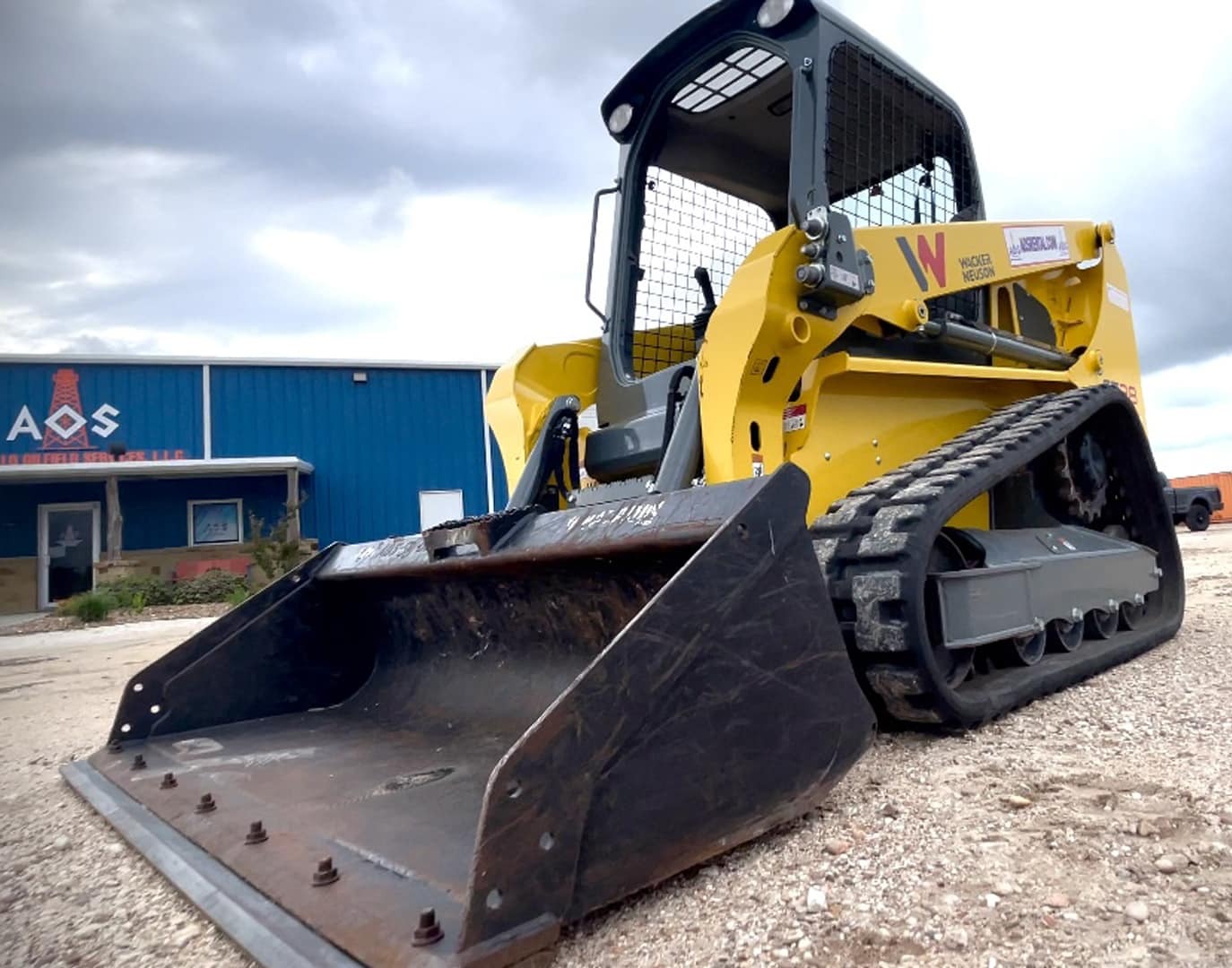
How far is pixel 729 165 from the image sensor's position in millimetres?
4844

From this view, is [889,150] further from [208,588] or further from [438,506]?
[438,506]

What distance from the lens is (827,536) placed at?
2902 millimetres

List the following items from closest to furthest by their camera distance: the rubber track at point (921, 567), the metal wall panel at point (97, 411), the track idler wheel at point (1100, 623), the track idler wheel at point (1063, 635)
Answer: the rubber track at point (921, 567)
the track idler wheel at point (1063, 635)
the track idler wheel at point (1100, 623)
the metal wall panel at point (97, 411)

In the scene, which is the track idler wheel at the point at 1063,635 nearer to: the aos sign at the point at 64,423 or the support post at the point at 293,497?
the support post at the point at 293,497

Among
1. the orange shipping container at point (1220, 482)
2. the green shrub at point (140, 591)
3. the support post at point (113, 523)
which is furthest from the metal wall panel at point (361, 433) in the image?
the orange shipping container at point (1220, 482)

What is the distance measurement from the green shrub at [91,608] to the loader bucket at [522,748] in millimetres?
10877

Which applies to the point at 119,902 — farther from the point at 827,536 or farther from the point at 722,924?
the point at 827,536

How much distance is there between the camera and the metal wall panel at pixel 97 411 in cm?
1719

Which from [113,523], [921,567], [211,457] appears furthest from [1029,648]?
[211,457]

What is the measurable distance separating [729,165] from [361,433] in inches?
586

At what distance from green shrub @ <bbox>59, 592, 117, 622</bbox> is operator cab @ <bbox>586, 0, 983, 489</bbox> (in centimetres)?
1102

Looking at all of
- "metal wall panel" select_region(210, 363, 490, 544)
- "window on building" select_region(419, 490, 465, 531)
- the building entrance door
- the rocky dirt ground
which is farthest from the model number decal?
the building entrance door

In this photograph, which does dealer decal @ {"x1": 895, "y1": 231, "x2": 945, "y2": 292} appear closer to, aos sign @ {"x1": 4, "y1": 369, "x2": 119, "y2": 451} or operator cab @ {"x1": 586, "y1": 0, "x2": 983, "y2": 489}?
operator cab @ {"x1": 586, "y1": 0, "x2": 983, "y2": 489}

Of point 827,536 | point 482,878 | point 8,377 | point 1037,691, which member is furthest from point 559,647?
point 8,377
